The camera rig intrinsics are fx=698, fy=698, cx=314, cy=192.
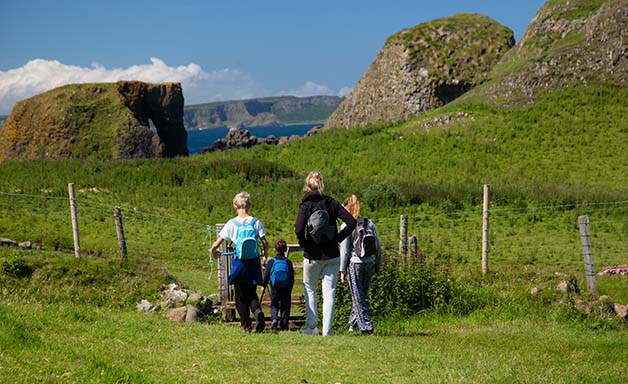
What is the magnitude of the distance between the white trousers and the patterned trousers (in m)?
0.50

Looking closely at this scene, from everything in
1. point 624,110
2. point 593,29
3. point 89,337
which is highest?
point 593,29

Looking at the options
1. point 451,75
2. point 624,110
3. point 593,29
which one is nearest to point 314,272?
point 624,110

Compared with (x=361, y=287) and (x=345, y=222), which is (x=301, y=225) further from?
(x=361, y=287)

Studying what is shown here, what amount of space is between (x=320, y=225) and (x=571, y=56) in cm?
4222

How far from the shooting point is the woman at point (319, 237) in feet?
35.2

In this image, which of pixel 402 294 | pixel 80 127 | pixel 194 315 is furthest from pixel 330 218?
pixel 80 127

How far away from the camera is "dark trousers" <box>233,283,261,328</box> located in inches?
432

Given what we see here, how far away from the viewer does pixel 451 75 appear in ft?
190

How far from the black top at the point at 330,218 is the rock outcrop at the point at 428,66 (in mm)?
47526

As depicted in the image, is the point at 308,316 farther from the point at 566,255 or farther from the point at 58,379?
the point at 566,255

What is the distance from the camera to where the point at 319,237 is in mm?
10703

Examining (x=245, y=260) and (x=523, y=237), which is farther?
(x=523, y=237)

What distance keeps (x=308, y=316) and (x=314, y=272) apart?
800mm

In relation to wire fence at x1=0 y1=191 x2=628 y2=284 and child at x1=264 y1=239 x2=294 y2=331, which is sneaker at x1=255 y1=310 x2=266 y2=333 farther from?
wire fence at x1=0 y1=191 x2=628 y2=284
